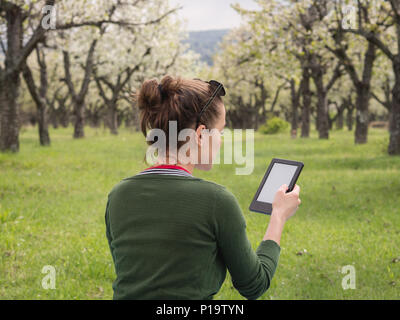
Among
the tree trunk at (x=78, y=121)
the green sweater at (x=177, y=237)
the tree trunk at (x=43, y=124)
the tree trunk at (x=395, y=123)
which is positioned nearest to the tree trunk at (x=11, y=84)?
the tree trunk at (x=43, y=124)

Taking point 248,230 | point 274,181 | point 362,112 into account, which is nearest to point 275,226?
point 274,181

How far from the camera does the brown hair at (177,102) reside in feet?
6.93

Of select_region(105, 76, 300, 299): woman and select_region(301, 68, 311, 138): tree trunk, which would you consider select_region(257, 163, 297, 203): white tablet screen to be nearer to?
select_region(105, 76, 300, 299): woman

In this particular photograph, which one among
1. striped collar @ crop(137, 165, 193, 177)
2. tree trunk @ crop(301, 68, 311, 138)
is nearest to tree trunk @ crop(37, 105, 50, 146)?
tree trunk @ crop(301, 68, 311, 138)

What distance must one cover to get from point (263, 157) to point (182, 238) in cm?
1541

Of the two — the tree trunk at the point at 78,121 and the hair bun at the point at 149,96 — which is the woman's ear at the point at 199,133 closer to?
the hair bun at the point at 149,96

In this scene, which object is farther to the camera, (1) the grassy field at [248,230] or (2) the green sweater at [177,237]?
(1) the grassy field at [248,230]

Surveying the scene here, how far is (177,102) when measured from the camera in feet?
6.91

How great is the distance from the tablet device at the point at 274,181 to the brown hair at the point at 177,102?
1.93 feet

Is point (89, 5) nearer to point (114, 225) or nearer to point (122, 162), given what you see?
point (122, 162)

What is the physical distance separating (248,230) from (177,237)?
5494mm

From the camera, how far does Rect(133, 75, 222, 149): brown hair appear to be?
2111mm

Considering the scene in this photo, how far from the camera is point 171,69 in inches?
1724
